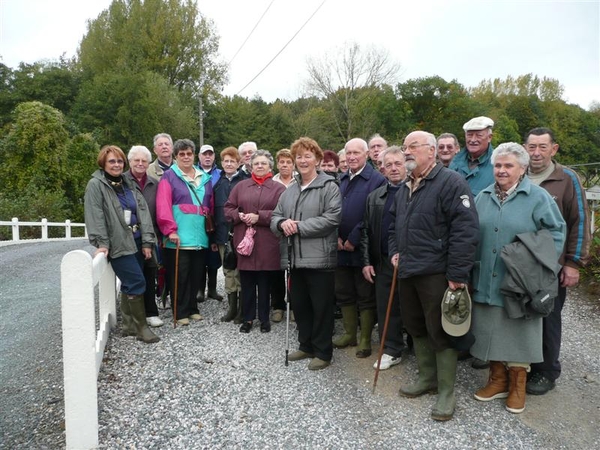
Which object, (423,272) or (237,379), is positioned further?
(237,379)

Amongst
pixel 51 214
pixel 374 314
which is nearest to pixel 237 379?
pixel 374 314

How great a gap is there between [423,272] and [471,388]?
1.29 meters

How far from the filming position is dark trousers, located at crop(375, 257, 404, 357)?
429cm

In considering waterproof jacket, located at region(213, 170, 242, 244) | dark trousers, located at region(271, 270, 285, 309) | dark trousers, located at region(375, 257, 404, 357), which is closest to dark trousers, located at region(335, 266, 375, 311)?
dark trousers, located at region(375, 257, 404, 357)

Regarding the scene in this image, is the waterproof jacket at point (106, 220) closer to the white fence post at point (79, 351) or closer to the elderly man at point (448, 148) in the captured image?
the white fence post at point (79, 351)

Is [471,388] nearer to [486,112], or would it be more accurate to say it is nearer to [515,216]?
[515,216]

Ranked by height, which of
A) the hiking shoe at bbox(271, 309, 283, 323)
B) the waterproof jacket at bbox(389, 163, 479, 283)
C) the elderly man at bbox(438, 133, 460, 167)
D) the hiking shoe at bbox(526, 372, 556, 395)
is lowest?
the hiking shoe at bbox(526, 372, 556, 395)

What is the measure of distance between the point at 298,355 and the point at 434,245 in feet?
6.19

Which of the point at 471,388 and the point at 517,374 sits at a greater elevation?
the point at 517,374

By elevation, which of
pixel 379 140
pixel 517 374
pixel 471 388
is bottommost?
pixel 471 388

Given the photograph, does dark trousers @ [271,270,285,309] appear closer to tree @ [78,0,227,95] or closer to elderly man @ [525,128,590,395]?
elderly man @ [525,128,590,395]

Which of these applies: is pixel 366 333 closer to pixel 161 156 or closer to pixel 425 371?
pixel 425 371

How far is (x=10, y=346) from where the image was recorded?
4.91 m

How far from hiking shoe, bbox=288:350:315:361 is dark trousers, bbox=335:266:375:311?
0.65 meters
